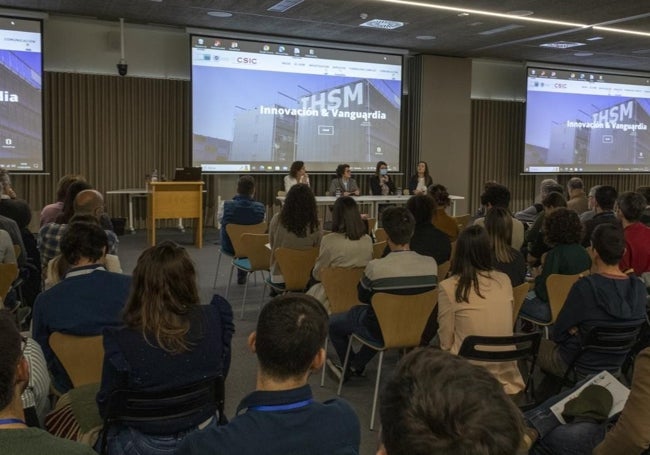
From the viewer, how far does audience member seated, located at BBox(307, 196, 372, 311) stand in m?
4.25

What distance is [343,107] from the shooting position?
10938mm

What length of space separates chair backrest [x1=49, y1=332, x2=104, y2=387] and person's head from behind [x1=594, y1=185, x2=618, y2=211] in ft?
13.5

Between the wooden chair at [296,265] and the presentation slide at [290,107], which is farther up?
the presentation slide at [290,107]

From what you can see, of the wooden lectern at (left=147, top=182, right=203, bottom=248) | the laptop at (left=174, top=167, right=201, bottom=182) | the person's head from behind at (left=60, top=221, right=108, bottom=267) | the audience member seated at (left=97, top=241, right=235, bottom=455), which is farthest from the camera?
the laptop at (left=174, top=167, right=201, bottom=182)

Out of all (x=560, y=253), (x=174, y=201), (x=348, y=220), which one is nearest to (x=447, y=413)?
(x=560, y=253)

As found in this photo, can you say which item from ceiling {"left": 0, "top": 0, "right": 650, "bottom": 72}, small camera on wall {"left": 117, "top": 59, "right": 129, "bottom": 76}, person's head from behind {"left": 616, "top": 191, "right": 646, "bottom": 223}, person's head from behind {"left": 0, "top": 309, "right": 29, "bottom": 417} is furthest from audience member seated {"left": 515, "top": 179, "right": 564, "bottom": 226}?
small camera on wall {"left": 117, "top": 59, "right": 129, "bottom": 76}

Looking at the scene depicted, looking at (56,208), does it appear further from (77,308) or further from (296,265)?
(77,308)

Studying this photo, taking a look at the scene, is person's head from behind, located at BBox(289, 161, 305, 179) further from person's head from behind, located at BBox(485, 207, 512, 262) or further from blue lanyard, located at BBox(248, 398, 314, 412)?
blue lanyard, located at BBox(248, 398, 314, 412)

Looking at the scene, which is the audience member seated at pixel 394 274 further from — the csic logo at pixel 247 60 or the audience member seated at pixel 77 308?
the csic logo at pixel 247 60

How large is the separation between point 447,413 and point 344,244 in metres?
3.37

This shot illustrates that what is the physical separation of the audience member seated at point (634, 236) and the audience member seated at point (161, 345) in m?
3.15

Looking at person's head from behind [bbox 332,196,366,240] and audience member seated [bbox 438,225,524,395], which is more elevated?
person's head from behind [bbox 332,196,366,240]

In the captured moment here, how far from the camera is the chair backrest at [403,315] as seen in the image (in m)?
3.26

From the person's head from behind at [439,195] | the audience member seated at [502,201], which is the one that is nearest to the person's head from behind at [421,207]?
the audience member seated at [502,201]
